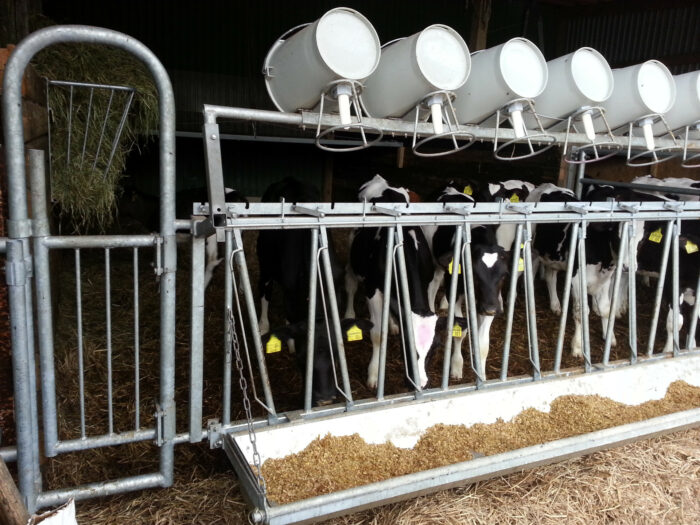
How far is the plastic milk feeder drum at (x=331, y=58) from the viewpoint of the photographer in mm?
2627

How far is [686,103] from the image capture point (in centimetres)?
411

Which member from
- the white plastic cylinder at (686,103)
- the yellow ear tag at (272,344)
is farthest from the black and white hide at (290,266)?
the white plastic cylinder at (686,103)

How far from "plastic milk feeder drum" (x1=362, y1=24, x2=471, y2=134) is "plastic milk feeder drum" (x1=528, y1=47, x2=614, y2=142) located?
0.75 meters

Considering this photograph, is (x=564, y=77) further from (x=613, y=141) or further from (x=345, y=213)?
(x=345, y=213)

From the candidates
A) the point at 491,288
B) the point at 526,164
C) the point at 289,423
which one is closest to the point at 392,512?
the point at 289,423

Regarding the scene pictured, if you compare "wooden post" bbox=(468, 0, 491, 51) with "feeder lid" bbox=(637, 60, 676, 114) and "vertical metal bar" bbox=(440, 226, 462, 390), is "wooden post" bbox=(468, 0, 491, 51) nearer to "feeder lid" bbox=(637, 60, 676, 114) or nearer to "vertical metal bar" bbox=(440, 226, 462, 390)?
"feeder lid" bbox=(637, 60, 676, 114)

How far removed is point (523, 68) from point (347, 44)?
1.16 m

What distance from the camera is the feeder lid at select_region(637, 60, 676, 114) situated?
12.0ft

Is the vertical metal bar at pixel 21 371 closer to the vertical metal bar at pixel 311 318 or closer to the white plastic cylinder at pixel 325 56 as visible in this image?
the vertical metal bar at pixel 311 318

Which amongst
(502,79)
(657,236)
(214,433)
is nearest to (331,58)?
(502,79)

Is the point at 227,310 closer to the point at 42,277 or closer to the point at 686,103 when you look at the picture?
the point at 42,277

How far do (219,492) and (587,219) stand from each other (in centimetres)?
284

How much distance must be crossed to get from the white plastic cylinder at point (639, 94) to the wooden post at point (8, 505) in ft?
12.4

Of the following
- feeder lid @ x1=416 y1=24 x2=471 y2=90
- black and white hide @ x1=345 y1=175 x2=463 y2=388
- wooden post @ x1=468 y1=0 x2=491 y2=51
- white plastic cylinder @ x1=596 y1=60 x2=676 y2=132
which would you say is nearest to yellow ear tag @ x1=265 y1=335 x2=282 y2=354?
black and white hide @ x1=345 y1=175 x2=463 y2=388
